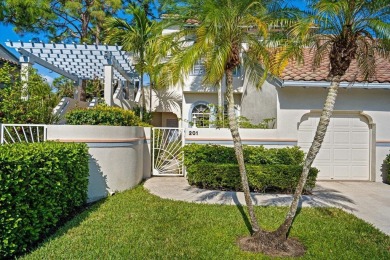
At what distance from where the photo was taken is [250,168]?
916 centimetres

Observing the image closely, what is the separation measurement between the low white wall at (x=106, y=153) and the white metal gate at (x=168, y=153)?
208 centimetres

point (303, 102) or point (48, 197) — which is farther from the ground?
point (303, 102)

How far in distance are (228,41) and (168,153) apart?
23.7ft

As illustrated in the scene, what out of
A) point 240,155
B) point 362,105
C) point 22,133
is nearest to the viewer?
point 240,155

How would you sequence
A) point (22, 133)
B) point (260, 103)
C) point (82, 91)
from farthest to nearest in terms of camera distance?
1. point (82, 91)
2. point (260, 103)
3. point (22, 133)

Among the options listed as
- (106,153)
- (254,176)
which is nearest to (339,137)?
(254,176)

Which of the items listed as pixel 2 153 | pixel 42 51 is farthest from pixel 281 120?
pixel 42 51

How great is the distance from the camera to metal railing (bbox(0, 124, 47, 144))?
25.8 ft

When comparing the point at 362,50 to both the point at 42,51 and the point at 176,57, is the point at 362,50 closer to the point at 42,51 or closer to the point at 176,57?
the point at 176,57

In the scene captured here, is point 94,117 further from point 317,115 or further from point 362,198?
point 362,198

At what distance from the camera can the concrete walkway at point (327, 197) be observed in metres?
7.48

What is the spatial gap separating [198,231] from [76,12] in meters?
18.5

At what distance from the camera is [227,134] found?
36.7 feet

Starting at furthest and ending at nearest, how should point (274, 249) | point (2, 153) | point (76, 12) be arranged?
point (76, 12)
point (274, 249)
point (2, 153)
